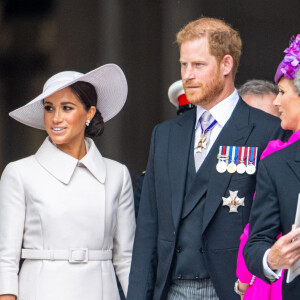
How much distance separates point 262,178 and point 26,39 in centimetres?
341

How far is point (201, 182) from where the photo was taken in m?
4.36

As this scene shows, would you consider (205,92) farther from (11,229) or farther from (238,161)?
Result: (11,229)

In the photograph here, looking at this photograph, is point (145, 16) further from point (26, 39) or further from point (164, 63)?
point (26, 39)

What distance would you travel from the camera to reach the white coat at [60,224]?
184 inches

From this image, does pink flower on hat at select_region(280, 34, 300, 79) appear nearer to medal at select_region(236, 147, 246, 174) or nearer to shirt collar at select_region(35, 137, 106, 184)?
medal at select_region(236, 147, 246, 174)

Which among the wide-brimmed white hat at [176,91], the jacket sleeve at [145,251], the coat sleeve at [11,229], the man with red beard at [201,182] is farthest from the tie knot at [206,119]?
the wide-brimmed white hat at [176,91]

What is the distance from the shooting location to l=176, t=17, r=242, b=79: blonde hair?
4.57 m

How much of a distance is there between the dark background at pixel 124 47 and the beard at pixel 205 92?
8.23 feet

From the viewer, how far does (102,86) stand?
5086mm

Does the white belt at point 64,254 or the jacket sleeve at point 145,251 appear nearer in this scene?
the jacket sleeve at point 145,251

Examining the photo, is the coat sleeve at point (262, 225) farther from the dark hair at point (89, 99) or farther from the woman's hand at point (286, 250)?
the dark hair at point (89, 99)

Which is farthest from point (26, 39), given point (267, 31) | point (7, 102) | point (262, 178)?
point (262, 178)

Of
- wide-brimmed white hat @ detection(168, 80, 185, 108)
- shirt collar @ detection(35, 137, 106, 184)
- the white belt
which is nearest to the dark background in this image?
wide-brimmed white hat @ detection(168, 80, 185, 108)

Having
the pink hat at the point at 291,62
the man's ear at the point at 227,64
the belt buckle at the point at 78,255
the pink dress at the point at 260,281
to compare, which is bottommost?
the belt buckle at the point at 78,255
